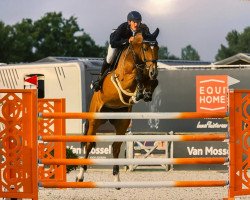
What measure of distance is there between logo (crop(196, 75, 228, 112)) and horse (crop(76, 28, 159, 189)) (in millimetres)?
10253

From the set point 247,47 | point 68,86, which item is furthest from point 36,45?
point 68,86

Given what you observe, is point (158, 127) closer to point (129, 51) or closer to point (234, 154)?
point (129, 51)

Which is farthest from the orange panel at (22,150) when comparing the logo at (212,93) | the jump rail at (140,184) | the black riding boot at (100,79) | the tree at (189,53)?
the tree at (189,53)

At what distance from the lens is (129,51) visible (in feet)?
43.2

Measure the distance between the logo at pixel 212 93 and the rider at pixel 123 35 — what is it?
33.5 ft

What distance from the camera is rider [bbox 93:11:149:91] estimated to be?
42.5 ft

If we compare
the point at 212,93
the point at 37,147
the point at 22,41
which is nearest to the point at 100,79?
the point at 37,147

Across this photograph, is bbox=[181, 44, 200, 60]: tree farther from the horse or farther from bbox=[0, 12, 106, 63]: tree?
the horse

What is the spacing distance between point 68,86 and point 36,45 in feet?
222

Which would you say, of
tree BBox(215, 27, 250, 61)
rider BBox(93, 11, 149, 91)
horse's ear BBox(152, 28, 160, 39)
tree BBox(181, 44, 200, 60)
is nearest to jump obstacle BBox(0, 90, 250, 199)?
horse's ear BBox(152, 28, 160, 39)

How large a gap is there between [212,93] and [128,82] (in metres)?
11.1

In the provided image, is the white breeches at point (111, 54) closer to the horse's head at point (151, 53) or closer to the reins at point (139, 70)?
the reins at point (139, 70)

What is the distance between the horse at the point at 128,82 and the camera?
492 inches

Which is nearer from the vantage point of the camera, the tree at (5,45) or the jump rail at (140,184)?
the jump rail at (140,184)
